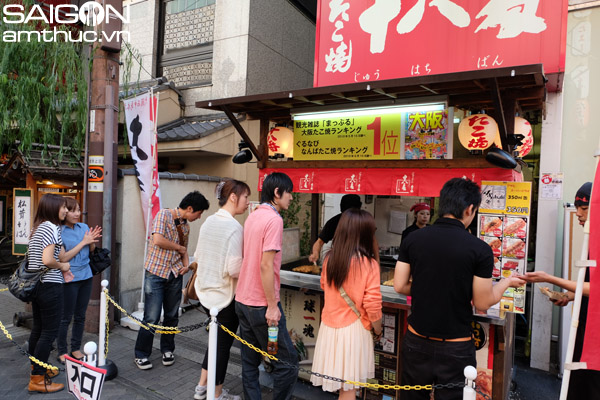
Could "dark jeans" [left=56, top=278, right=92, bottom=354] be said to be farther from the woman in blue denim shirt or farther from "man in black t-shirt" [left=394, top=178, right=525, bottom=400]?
"man in black t-shirt" [left=394, top=178, right=525, bottom=400]

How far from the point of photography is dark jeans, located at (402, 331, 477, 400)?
291 cm

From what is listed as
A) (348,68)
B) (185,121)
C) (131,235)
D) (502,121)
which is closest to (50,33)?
(185,121)

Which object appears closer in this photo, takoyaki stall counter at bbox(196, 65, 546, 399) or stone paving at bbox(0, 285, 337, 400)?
takoyaki stall counter at bbox(196, 65, 546, 399)

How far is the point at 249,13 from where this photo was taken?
976 centimetres

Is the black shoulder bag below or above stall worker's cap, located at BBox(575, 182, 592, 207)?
below

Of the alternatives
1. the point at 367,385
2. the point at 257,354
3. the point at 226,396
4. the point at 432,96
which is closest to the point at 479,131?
the point at 432,96

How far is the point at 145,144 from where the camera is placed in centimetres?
701

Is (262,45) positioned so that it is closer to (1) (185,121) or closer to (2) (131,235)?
(1) (185,121)

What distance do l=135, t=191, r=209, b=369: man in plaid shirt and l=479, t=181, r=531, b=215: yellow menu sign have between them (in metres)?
3.80

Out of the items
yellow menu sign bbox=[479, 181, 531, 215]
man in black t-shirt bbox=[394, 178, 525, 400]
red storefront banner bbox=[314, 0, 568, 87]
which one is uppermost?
red storefront banner bbox=[314, 0, 568, 87]

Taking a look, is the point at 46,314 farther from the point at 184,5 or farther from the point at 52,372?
the point at 184,5

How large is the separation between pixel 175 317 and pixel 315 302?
216 centimetres

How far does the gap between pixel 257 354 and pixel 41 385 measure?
286cm
